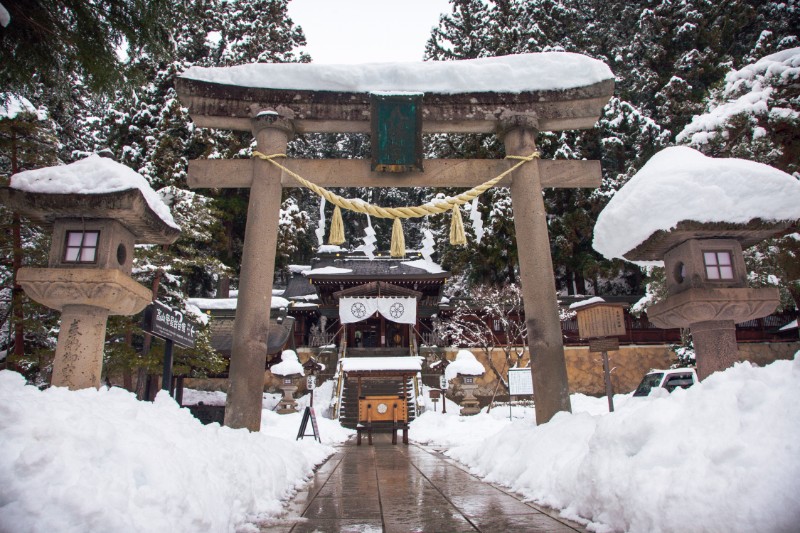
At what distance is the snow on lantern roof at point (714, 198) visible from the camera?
13.9ft

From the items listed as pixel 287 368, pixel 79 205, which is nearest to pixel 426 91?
pixel 79 205

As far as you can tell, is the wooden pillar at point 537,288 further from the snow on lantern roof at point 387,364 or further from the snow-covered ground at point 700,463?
the snow on lantern roof at point 387,364

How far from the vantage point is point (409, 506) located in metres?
3.74

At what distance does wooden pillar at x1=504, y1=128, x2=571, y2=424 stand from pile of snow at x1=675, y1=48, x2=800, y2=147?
17.8ft

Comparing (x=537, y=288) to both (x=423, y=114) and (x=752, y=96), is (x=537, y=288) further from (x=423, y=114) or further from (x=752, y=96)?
(x=752, y=96)

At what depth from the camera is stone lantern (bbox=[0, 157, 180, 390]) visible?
418cm

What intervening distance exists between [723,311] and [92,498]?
505 centimetres

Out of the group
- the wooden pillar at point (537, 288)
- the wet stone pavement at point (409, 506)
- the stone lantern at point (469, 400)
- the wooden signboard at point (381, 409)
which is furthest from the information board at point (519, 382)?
the wet stone pavement at point (409, 506)

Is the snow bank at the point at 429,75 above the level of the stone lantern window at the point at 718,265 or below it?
above

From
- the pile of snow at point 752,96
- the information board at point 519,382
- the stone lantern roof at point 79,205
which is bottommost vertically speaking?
the information board at point 519,382

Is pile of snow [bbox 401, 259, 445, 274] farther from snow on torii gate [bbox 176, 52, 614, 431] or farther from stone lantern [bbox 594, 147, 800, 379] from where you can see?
stone lantern [bbox 594, 147, 800, 379]

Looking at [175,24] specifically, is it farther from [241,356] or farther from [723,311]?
[723,311]

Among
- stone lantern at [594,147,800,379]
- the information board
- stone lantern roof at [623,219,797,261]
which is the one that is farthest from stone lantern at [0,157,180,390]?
the information board

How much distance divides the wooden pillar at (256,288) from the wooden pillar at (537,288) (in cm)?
332
